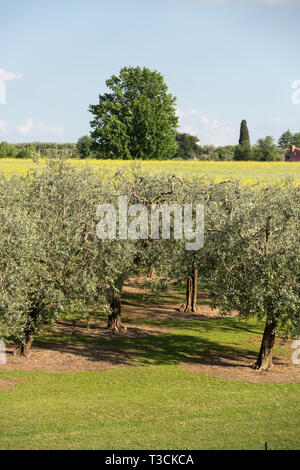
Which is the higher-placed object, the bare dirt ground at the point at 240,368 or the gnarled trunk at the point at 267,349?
the gnarled trunk at the point at 267,349

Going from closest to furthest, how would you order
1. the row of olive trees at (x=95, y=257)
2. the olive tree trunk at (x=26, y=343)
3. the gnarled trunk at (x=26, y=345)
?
the row of olive trees at (x=95, y=257), the olive tree trunk at (x=26, y=343), the gnarled trunk at (x=26, y=345)

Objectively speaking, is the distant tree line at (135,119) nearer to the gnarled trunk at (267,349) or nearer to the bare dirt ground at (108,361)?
the bare dirt ground at (108,361)

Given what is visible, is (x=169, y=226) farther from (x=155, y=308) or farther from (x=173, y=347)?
(x=155, y=308)

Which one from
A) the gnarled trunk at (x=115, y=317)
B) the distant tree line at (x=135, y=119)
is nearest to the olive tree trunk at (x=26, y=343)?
the gnarled trunk at (x=115, y=317)

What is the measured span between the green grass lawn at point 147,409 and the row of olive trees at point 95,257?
328 centimetres

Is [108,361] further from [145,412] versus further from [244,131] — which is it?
[244,131]

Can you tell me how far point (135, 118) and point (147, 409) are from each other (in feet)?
265

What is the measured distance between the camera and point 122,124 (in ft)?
310

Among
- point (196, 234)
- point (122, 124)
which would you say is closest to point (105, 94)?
point (122, 124)

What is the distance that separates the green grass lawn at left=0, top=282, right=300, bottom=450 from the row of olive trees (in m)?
3.28

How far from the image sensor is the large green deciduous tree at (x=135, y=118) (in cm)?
9519

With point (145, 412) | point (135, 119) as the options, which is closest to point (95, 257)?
point (145, 412)

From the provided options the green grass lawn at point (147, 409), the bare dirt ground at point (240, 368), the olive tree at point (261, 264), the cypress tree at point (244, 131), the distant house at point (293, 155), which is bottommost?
the bare dirt ground at point (240, 368)
